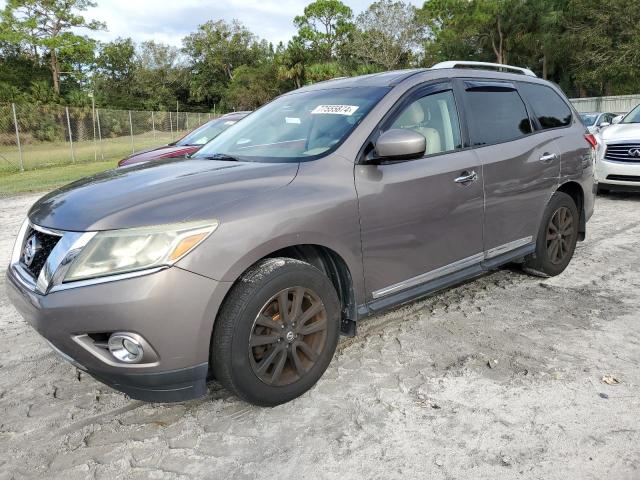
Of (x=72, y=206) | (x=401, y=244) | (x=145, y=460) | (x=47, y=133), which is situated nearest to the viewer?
(x=145, y=460)

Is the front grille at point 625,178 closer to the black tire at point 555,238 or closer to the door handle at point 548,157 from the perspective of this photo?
the black tire at point 555,238

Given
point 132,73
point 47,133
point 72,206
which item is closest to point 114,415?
point 72,206

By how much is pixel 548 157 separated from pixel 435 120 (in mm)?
1338

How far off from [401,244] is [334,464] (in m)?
1.37

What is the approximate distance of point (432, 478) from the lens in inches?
87.7

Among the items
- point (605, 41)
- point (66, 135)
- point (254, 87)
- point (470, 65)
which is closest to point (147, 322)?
point (470, 65)

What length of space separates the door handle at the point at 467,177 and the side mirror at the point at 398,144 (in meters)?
0.61

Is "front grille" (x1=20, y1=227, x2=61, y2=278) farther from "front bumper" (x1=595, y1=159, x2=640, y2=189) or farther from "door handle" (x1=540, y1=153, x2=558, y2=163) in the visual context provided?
"front bumper" (x1=595, y1=159, x2=640, y2=189)

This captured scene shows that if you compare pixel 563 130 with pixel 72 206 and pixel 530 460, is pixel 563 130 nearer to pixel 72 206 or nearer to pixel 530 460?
pixel 530 460

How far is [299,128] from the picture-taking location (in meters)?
3.46

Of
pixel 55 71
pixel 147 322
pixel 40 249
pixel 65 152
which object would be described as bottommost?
pixel 147 322

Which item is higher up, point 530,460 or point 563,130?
point 563,130

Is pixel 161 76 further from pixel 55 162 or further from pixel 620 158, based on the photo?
pixel 620 158

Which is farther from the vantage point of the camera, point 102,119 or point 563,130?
point 102,119
